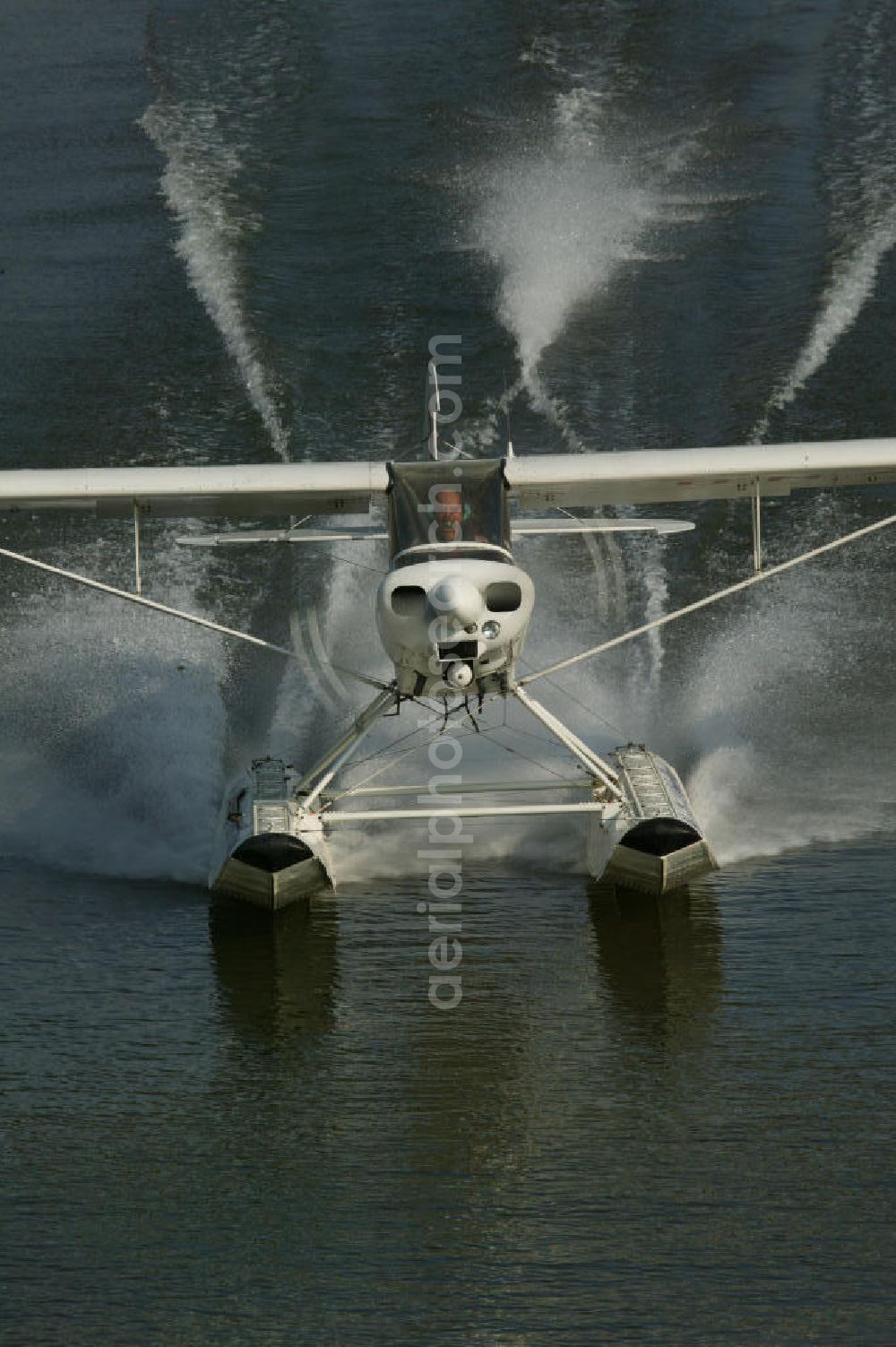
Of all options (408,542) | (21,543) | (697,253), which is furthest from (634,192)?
(408,542)

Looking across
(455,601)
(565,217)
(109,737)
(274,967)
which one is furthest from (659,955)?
(565,217)

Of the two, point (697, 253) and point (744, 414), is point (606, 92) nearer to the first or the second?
point (697, 253)

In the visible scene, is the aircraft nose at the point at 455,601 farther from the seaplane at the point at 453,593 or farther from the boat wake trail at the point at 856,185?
the boat wake trail at the point at 856,185

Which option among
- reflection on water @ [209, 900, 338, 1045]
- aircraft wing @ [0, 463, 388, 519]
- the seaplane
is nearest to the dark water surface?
reflection on water @ [209, 900, 338, 1045]

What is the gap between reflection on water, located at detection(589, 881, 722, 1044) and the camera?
10984 millimetres

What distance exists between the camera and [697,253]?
73.5 feet

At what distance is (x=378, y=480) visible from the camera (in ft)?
42.0

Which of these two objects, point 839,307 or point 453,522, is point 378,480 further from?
point 839,307

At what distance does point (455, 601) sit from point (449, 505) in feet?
3.95

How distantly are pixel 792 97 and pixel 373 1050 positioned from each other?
710 inches

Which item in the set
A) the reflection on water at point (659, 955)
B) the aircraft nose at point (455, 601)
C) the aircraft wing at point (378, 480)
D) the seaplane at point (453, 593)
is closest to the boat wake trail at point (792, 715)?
the seaplane at point (453, 593)

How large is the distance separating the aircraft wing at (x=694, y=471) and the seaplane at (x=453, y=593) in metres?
0.01

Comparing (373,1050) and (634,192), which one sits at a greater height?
(634,192)

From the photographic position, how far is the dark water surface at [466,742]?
8.47 metres
